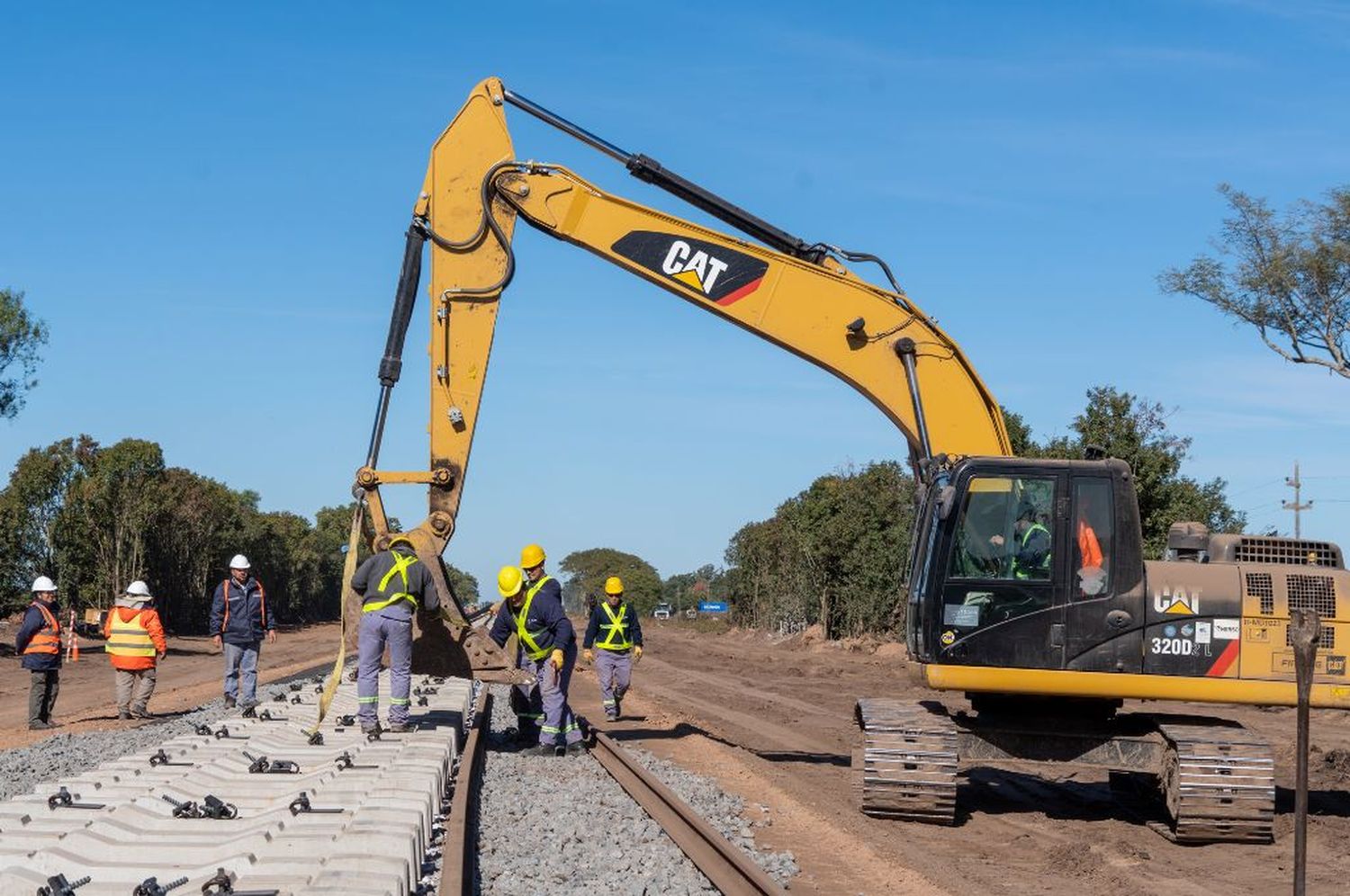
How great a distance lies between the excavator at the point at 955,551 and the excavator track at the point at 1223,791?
0.02 meters

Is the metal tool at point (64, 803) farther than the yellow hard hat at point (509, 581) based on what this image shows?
No

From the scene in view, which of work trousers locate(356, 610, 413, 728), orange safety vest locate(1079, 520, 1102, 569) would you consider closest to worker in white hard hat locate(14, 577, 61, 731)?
work trousers locate(356, 610, 413, 728)

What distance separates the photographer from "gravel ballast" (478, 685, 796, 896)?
8.68 meters

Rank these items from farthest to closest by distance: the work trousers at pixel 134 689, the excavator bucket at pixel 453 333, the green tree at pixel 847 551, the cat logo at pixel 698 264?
the green tree at pixel 847 551 < the work trousers at pixel 134 689 < the cat logo at pixel 698 264 < the excavator bucket at pixel 453 333

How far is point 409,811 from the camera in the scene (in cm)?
852

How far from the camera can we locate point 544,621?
46.7 feet

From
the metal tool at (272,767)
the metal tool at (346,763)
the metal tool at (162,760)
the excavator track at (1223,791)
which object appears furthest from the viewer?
the excavator track at (1223,791)

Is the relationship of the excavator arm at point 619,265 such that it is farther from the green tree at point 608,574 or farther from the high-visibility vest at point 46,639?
the green tree at point 608,574

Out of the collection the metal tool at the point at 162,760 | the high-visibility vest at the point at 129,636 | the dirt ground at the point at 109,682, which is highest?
the high-visibility vest at the point at 129,636

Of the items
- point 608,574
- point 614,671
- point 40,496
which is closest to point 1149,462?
point 614,671

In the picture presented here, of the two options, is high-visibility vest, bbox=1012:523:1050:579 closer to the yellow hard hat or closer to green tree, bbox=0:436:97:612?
the yellow hard hat

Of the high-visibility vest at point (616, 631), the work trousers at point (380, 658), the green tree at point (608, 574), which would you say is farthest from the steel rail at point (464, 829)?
the green tree at point (608, 574)

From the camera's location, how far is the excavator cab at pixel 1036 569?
1159 centimetres

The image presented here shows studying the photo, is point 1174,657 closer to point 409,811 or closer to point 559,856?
point 559,856
